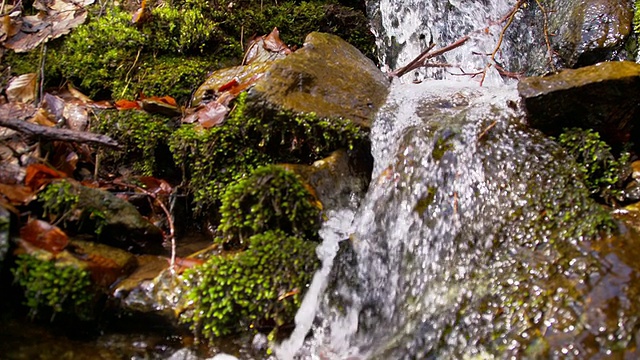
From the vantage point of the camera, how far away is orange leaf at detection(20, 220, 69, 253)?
7.77 feet

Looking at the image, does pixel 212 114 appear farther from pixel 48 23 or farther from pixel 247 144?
pixel 48 23

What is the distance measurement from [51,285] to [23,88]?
2.10 m

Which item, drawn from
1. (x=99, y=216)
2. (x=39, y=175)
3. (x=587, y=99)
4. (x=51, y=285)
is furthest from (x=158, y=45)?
(x=587, y=99)

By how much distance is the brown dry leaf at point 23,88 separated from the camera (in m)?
3.51

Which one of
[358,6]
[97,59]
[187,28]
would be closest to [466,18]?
[358,6]

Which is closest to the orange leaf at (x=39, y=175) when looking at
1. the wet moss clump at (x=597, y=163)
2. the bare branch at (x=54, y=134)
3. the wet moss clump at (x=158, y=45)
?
the bare branch at (x=54, y=134)

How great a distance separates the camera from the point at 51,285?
7.27 feet

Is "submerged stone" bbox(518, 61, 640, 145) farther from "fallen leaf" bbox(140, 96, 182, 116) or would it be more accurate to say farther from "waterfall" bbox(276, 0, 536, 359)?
"fallen leaf" bbox(140, 96, 182, 116)

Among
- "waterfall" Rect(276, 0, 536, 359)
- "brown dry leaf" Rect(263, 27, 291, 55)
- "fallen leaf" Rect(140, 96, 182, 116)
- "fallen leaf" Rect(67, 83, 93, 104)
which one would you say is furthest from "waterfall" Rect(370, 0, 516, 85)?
"fallen leaf" Rect(67, 83, 93, 104)

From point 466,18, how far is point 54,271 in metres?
4.62

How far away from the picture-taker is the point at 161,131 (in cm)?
328

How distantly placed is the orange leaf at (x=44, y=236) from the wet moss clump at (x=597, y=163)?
294 centimetres

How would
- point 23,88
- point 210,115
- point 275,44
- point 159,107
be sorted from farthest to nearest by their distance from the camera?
point 275,44 < point 23,88 < point 159,107 < point 210,115

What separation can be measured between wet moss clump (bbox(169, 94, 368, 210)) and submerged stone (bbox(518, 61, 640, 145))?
110cm
